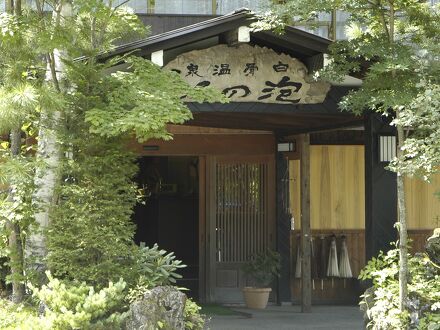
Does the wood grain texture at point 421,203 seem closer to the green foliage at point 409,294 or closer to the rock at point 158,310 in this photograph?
the green foliage at point 409,294

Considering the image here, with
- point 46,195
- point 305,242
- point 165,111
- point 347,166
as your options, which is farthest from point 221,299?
point 165,111

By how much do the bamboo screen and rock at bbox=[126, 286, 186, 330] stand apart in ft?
18.3

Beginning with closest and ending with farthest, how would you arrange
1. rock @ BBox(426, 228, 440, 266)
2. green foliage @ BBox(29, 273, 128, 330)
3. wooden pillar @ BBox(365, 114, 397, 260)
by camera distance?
green foliage @ BBox(29, 273, 128, 330), rock @ BBox(426, 228, 440, 266), wooden pillar @ BBox(365, 114, 397, 260)

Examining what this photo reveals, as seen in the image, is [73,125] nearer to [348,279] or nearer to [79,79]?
[79,79]

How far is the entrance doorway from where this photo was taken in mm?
17328

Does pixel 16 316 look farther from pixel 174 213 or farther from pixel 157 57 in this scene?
pixel 174 213

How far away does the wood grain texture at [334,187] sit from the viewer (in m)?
14.1

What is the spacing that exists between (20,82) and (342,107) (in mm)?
3350

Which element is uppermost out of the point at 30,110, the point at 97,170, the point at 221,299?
the point at 30,110

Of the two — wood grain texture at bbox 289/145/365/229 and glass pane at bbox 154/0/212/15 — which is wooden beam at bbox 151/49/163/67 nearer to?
glass pane at bbox 154/0/212/15

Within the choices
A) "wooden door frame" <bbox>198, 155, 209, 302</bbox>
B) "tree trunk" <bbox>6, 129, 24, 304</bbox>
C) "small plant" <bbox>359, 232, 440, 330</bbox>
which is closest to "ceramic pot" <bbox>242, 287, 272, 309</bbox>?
"wooden door frame" <bbox>198, 155, 209, 302</bbox>

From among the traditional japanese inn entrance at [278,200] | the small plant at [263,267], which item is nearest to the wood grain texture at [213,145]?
the traditional japanese inn entrance at [278,200]

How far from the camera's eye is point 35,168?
9312mm

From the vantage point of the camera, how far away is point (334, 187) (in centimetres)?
1416
